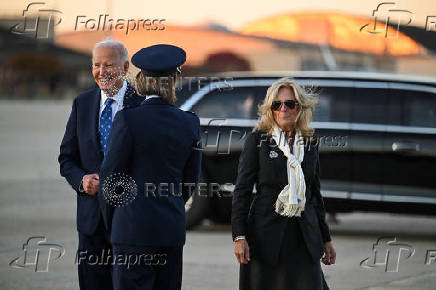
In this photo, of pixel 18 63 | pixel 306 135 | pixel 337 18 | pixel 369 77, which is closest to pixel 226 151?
pixel 369 77

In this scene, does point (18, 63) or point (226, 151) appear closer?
point (226, 151)

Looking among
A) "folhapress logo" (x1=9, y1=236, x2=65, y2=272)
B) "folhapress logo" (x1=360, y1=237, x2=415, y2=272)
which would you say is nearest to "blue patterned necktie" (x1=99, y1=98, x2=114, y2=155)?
"folhapress logo" (x1=9, y1=236, x2=65, y2=272)

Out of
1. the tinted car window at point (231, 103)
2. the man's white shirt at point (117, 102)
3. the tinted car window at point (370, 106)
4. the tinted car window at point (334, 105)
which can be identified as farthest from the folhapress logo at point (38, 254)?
the man's white shirt at point (117, 102)

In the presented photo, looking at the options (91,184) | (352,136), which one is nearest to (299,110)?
(91,184)

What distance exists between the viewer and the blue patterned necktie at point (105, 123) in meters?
5.91

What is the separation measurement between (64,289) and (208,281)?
1178mm

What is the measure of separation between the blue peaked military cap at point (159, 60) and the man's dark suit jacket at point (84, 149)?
559 mm

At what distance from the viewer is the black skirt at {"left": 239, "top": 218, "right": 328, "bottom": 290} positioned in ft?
18.7

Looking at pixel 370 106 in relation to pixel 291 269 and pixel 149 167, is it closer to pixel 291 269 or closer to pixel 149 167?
pixel 291 269

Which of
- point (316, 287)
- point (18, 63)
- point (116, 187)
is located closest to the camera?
point (116, 187)

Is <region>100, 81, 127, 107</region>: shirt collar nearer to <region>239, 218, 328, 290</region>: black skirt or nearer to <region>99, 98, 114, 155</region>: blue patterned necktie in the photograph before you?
<region>99, 98, 114, 155</region>: blue patterned necktie

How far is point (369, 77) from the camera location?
11.8m

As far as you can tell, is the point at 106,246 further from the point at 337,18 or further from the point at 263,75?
the point at 337,18

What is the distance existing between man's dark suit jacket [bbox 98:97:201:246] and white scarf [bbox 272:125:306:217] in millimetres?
599
